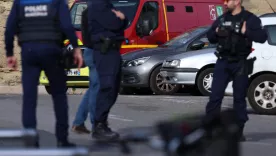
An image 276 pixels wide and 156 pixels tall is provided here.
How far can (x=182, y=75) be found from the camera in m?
15.6

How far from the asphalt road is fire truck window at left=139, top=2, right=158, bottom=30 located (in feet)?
12.6

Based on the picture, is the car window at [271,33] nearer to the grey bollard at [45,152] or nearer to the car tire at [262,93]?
the car tire at [262,93]

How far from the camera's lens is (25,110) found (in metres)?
6.73

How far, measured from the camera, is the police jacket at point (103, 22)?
8266mm

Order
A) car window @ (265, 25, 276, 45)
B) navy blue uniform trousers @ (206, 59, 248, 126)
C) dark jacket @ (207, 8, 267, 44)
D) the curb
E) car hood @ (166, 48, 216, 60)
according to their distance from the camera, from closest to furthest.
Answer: dark jacket @ (207, 8, 267, 44), navy blue uniform trousers @ (206, 59, 248, 126), car window @ (265, 25, 276, 45), car hood @ (166, 48, 216, 60), the curb

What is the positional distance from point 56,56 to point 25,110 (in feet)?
1.77

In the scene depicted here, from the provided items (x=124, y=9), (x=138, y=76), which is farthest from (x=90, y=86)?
(x=124, y=9)

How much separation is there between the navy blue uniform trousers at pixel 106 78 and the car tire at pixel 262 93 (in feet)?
13.8

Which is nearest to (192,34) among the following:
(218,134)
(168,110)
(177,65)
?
(177,65)

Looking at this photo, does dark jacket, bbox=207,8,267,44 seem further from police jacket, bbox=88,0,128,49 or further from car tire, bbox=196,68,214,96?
car tire, bbox=196,68,214,96

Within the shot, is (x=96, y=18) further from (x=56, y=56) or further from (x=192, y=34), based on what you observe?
(x=192, y=34)

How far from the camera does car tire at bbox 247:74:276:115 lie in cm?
A: 1208

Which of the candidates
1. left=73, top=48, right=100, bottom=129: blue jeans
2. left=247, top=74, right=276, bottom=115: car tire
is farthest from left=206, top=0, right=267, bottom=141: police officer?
left=247, top=74, right=276, bottom=115: car tire

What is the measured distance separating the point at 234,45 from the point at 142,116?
366cm
